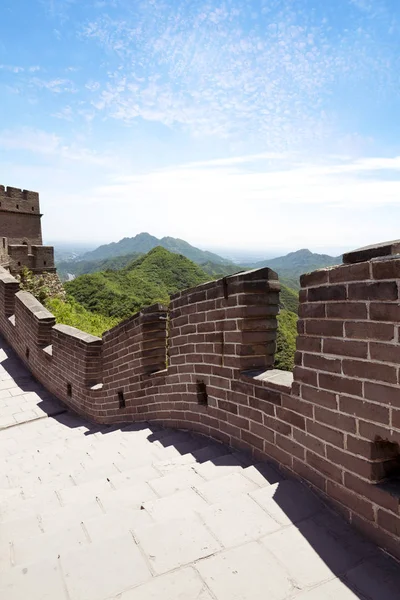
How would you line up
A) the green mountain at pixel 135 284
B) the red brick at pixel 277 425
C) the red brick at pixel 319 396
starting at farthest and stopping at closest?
the green mountain at pixel 135 284 → the red brick at pixel 277 425 → the red brick at pixel 319 396

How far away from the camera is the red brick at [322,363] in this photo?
2.04 meters

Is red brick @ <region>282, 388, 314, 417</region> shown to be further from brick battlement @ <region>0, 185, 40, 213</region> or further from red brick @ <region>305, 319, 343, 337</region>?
brick battlement @ <region>0, 185, 40, 213</region>

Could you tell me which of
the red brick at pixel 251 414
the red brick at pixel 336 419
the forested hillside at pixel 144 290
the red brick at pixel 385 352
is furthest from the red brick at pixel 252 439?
the forested hillside at pixel 144 290

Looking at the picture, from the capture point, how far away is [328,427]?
2.10m

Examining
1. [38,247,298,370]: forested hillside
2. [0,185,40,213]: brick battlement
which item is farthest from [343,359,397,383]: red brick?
[0,185,40,213]: brick battlement

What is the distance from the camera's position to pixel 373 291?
1820 millimetres

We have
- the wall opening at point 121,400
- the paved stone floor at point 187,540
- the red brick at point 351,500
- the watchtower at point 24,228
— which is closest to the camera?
the paved stone floor at point 187,540

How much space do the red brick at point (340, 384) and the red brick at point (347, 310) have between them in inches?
11.9

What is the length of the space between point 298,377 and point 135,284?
3991cm

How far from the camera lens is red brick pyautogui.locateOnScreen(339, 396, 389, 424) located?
180 cm

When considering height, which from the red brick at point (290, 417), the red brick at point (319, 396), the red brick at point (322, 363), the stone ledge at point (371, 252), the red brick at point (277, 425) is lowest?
the red brick at point (277, 425)

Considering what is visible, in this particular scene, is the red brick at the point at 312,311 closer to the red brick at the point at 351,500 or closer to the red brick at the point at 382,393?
the red brick at the point at 382,393

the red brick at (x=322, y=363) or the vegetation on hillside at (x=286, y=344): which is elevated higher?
the red brick at (x=322, y=363)

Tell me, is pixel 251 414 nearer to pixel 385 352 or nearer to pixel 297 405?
pixel 297 405
